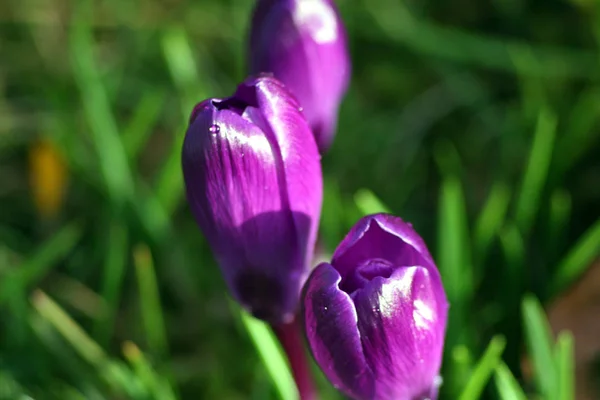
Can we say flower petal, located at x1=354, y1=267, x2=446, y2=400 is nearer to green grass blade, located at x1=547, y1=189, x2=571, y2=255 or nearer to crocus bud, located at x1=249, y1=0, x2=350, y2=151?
crocus bud, located at x1=249, y1=0, x2=350, y2=151

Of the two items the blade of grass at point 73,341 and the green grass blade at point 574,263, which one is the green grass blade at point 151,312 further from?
the green grass blade at point 574,263

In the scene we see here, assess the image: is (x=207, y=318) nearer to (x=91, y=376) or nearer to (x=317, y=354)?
(x=91, y=376)

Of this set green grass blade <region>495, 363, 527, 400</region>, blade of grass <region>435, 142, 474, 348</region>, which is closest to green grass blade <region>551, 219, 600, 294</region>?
blade of grass <region>435, 142, 474, 348</region>

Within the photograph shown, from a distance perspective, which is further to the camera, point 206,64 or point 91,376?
point 206,64

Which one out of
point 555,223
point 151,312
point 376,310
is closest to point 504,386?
point 376,310

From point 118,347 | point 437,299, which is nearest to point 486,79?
point 118,347
